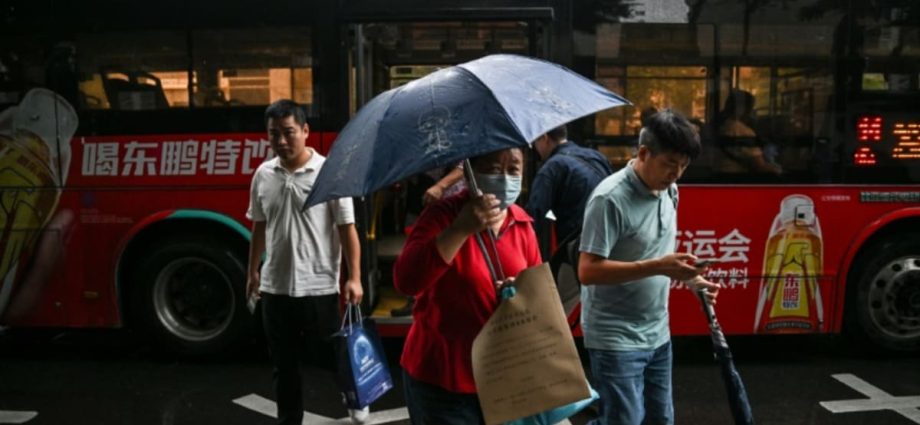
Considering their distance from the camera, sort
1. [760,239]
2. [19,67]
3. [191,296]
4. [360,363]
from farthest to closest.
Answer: [191,296]
[19,67]
[760,239]
[360,363]

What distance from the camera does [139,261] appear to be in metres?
6.04

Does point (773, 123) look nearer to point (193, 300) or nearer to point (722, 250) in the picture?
point (722, 250)

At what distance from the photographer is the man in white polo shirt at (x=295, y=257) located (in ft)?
13.4

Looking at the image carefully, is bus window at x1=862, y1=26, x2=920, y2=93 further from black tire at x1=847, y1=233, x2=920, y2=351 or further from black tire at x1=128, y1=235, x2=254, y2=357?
black tire at x1=128, y1=235, x2=254, y2=357

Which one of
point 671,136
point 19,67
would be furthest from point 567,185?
point 19,67

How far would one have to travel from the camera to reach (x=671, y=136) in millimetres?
2881

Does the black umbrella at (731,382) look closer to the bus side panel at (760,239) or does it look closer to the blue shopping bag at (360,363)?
the blue shopping bag at (360,363)

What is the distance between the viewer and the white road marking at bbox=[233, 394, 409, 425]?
4.88m

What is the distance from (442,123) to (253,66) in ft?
12.9

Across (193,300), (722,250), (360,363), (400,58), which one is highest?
(400,58)

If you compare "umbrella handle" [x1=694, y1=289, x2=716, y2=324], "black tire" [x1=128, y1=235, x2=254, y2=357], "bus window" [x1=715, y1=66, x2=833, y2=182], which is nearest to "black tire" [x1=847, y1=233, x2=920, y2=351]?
"bus window" [x1=715, y1=66, x2=833, y2=182]

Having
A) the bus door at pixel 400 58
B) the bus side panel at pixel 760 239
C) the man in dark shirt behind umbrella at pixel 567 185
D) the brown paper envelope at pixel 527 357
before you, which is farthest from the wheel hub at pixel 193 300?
the brown paper envelope at pixel 527 357

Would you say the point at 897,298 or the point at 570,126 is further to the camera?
the point at 897,298

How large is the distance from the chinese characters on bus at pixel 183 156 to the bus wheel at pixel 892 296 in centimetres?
450
